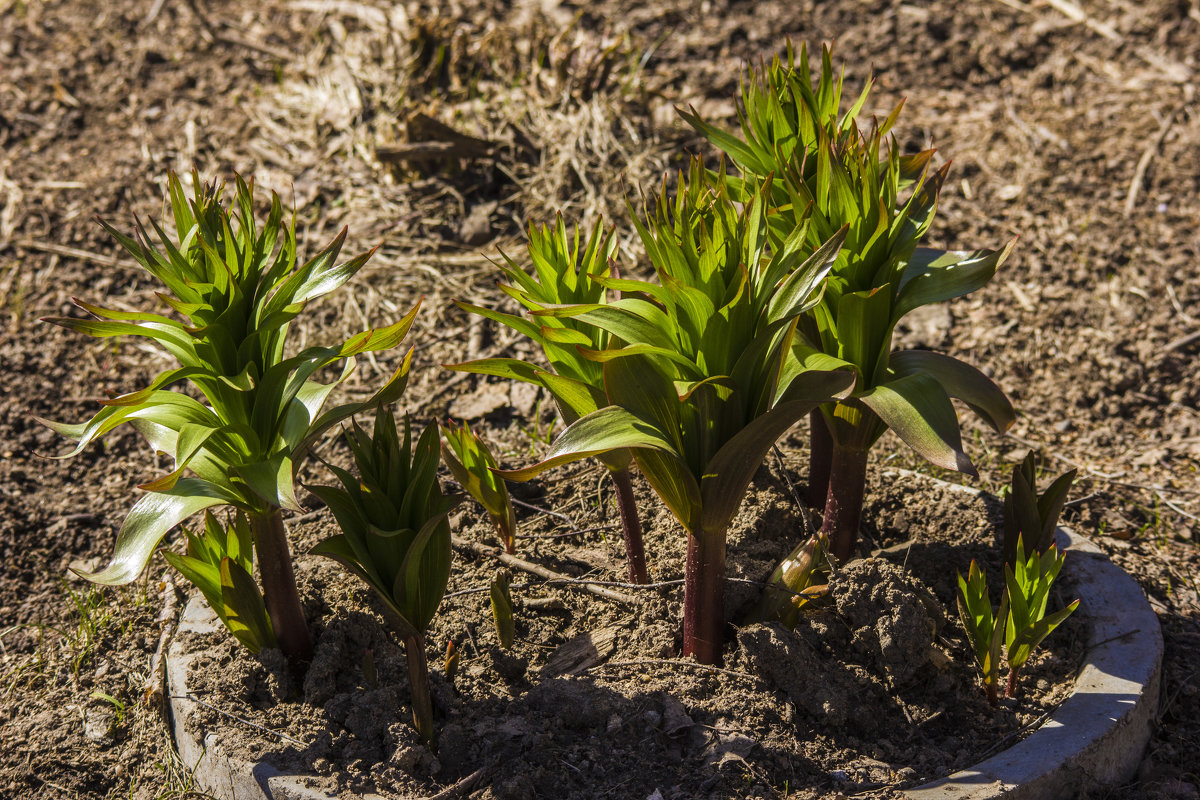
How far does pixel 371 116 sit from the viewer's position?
5082 mm

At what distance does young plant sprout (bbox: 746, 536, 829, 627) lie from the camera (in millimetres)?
2367

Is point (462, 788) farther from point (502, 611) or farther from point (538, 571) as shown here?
point (538, 571)

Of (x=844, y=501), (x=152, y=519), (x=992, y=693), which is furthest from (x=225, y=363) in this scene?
(x=992, y=693)

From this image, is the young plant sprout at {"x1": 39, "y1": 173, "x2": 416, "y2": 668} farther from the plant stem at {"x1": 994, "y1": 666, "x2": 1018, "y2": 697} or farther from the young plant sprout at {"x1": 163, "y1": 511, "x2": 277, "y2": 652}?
the plant stem at {"x1": 994, "y1": 666, "x2": 1018, "y2": 697}

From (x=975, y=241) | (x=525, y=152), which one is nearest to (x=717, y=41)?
(x=525, y=152)

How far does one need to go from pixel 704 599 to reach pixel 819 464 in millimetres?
688

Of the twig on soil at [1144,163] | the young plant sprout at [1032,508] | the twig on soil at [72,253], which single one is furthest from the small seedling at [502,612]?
the twig on soil at [1144,163]

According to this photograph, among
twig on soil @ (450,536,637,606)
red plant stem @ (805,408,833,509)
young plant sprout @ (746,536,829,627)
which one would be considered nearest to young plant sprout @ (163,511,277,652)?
twig on soil @ (450,536,637,606)

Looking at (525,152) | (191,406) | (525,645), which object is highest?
(525,152)

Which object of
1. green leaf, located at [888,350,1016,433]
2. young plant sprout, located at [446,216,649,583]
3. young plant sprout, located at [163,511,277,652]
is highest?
young plant sprout, located at [446,216,649,583]

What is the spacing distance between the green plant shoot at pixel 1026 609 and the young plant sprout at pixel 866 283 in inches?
12.6

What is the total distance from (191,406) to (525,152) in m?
2.79

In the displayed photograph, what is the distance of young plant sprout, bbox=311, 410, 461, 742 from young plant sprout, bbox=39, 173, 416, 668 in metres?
0.11

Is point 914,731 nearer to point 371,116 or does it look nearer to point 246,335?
point 246,335
